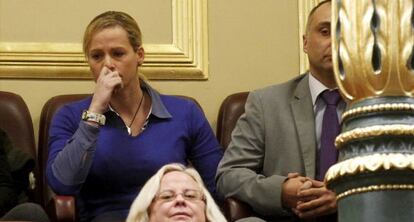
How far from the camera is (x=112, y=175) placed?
2865 mm

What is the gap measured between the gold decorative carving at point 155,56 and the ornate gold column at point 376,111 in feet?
8.73

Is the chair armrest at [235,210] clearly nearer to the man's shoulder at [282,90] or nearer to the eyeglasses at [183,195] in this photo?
the eyeglasses at [183,195]

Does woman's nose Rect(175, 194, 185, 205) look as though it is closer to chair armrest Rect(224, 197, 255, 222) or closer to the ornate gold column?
chair armrest Rect(224, 197, 255, 222)

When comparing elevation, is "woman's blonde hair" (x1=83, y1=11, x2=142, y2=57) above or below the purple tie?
above

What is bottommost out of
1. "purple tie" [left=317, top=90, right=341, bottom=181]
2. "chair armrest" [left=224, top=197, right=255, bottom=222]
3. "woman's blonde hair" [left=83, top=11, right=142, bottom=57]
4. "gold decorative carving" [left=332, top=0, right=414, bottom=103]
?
"chair armrest" [left=224, top=197, right=255, bottom=222]

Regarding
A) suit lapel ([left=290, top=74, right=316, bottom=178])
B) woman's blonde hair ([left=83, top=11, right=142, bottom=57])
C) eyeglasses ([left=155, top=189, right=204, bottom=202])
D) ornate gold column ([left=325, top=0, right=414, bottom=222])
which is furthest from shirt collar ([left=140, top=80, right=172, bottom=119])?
ornate gold column ([left=325, top=0, right=414, bottom=222])

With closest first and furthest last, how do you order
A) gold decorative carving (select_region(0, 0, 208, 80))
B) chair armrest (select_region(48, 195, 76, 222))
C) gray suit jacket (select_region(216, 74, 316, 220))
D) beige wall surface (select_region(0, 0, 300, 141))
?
chair armrest (select_region(48, 195, 76, 222)) → gray suit jacket (select_region(216, 74, 316, 220)) → gold decorative carving (select_region(0, 0, 208, 80)) → beige wall surface (select_region(0, 0, 300, 141))

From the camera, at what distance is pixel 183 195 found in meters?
2.51

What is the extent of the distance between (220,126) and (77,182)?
677 millimetres

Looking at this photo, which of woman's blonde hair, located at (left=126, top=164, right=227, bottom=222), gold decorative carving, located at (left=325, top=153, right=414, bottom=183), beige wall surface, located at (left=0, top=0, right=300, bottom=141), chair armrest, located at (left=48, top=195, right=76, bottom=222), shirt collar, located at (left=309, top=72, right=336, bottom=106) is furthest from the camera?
beige wall surface, located at (left=0, top=0, right=300, bottom=141)

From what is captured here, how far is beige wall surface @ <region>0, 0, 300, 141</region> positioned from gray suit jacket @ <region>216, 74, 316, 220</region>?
0.58 metres

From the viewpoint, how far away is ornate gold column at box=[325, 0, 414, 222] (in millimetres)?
825

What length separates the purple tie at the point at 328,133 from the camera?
274cm

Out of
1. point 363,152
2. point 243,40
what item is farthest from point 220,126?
point 363,152
